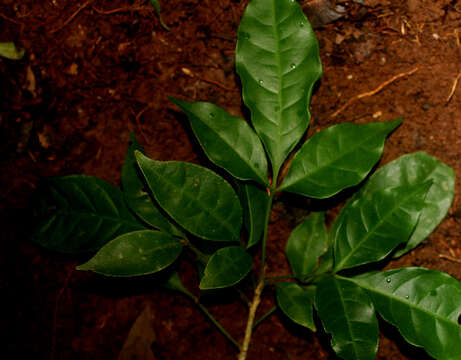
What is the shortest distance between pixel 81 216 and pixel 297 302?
0.77 m

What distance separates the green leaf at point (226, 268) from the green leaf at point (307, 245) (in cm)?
21

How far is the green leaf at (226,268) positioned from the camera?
1195mm

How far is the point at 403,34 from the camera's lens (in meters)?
1.49

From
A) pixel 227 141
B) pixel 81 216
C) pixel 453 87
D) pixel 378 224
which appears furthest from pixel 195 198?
pixel 453 87

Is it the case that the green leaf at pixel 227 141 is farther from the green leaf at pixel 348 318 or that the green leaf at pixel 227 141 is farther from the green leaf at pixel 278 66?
the green leaf at pixel 348 318

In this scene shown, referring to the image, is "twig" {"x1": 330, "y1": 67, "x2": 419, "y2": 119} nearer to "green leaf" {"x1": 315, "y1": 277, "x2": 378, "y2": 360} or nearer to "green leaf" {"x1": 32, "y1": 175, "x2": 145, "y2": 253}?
"green leaf" {"x1": 315, "y1": 277, "x2": 378, "y2": 360}

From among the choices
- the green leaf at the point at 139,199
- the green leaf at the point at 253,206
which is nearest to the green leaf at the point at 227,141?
the green leaf at the point at 253,206

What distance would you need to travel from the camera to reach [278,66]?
131 cm

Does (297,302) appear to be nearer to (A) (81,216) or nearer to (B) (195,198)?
(B) (195,198)

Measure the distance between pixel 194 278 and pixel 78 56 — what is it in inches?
36.6

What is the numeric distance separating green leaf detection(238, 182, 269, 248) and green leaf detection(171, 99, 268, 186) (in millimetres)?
56

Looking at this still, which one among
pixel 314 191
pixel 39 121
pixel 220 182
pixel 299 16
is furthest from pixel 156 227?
pixel 299 16

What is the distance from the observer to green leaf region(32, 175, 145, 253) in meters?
1.39

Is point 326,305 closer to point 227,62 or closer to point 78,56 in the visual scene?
point 227,62
